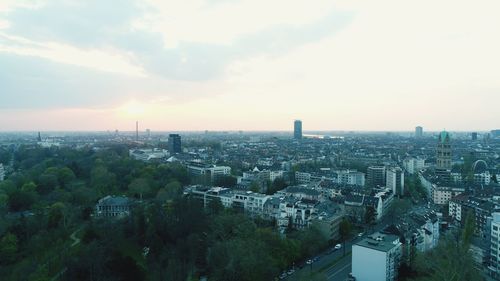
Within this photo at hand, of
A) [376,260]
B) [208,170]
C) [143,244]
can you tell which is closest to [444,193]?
[376,260]

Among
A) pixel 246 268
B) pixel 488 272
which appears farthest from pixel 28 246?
pixel 488 272

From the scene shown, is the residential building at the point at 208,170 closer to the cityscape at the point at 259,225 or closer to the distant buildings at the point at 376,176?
the cityscape at the point at 259,225

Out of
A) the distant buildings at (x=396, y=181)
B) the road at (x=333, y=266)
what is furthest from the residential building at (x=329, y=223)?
the distant buildings at (x=396, y=181)

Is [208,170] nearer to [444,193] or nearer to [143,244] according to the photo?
[143,244]

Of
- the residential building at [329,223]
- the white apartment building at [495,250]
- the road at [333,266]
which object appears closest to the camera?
the road at [333,266]

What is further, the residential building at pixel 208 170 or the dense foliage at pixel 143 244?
the residential building at pixel 208 170

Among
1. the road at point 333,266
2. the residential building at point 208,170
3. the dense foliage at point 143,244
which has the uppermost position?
the residential building at point 208,170

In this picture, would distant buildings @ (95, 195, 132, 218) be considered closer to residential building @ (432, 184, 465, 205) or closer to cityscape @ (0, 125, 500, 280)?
cityscape @ (0, 125, 500, 280)

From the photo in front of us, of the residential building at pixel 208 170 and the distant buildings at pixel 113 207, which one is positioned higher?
the residential building at pixel 208 170
